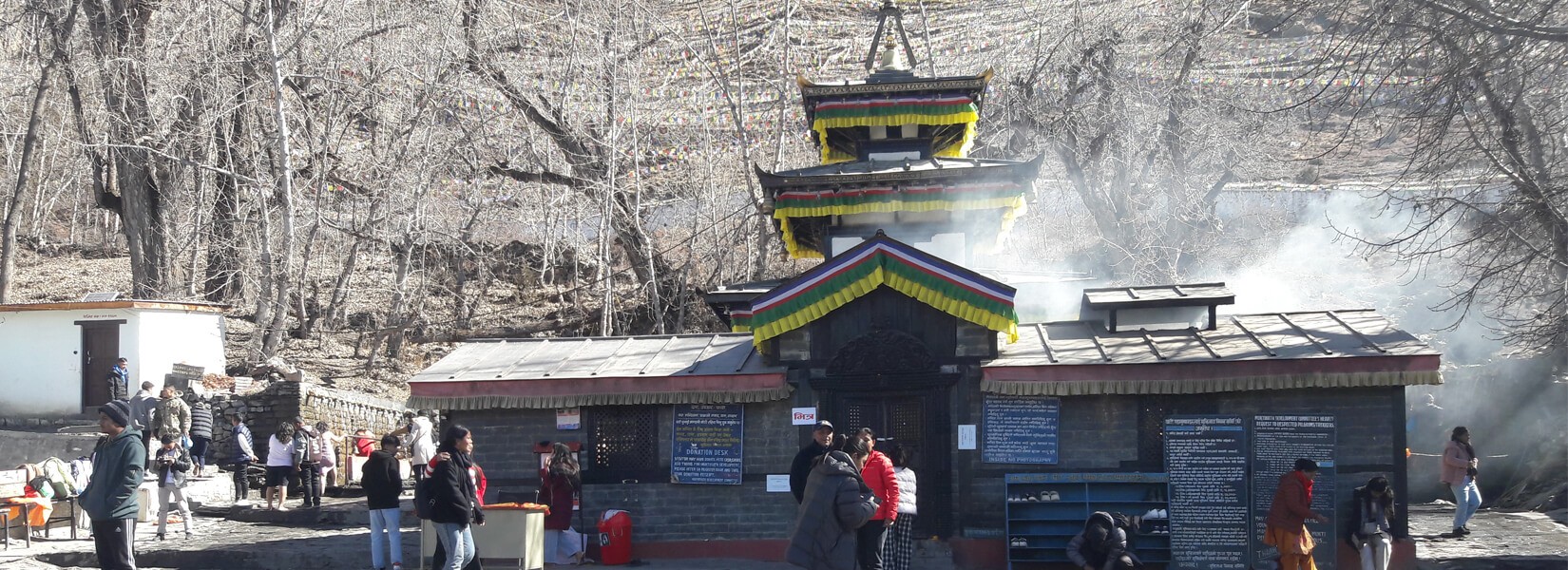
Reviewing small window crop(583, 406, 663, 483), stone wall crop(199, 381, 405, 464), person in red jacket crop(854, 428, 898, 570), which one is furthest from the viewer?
stone wall crop(199, 381, 405, 464)

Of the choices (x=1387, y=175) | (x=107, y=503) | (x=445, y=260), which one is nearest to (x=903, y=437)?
(x=107, y=503)

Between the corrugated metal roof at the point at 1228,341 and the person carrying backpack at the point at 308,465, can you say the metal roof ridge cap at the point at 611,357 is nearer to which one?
the corrugated metal roof at the point at 1228,341

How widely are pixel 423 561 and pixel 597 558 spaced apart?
2546 millimetres

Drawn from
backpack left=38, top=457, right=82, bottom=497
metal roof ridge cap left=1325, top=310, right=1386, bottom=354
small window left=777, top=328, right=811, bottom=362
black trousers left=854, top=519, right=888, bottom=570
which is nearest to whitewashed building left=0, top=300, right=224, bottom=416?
backpack left=38, top=457, right=82, bottom=497

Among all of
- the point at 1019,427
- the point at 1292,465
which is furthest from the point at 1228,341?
the point at 1019,427

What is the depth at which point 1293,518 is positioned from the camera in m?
12.9

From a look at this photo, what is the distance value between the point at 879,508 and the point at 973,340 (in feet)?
12.9

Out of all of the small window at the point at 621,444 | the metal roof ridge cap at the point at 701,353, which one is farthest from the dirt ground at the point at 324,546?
the metal roof ridge cap at the point at 701,353

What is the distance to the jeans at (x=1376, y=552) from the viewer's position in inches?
544

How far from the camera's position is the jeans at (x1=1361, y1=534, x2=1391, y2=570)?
13.8 m

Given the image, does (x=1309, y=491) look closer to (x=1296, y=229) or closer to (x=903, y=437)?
(x=903, y=437)

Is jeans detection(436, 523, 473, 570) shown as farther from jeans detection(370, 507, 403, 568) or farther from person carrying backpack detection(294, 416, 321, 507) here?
person carrying backpack detection(294, 416, 321, 507)

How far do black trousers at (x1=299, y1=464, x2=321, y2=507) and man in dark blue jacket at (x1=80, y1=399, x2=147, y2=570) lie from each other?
937cm

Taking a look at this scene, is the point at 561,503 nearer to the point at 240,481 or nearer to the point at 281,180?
the point at 240,481
